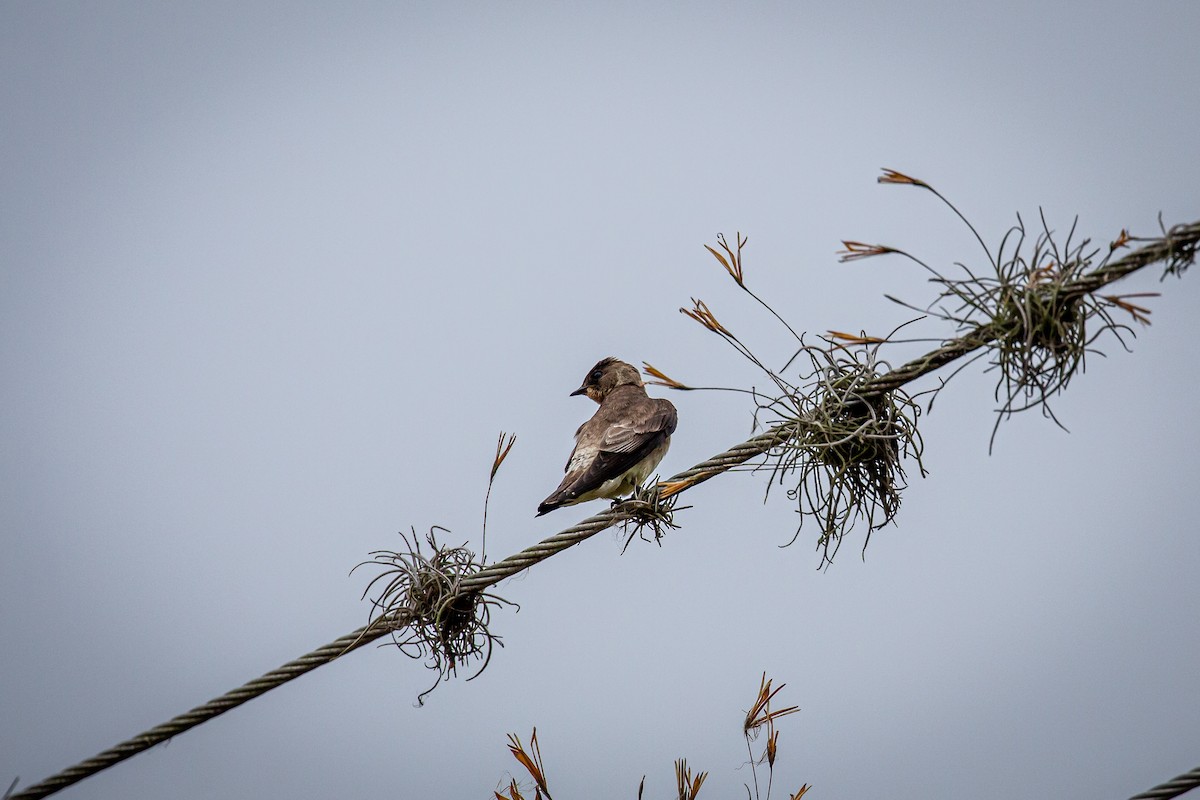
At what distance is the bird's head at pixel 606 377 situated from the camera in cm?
1005

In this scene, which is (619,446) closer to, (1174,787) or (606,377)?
(606,377)

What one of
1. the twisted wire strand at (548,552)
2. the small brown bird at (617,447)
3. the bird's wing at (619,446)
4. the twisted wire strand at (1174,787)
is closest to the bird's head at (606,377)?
the small brown bird at (617,447)

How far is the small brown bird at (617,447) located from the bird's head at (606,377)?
0.39m

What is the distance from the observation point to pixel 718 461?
15.9ft

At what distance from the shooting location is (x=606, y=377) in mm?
10086

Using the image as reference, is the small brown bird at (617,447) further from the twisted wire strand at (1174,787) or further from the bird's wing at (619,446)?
the twisted wire strand at (1174,787)

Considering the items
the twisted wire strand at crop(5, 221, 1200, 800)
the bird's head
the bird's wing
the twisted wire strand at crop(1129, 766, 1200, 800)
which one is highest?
the bird's head

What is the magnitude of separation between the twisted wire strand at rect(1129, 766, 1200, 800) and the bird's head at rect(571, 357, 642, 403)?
6.48m

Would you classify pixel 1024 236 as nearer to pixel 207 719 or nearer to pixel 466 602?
pixel 466 602

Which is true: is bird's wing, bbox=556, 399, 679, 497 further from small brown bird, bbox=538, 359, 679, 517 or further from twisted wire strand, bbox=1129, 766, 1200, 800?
twisted wire strand, bbox=1129, 766, 1200, 800

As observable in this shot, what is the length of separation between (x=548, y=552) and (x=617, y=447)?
10.8 feet

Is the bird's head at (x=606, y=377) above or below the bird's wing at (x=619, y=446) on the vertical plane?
above

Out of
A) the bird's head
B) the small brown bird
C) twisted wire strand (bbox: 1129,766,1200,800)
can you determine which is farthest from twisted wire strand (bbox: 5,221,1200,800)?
the bird's head

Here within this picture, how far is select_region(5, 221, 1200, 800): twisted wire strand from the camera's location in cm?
377
